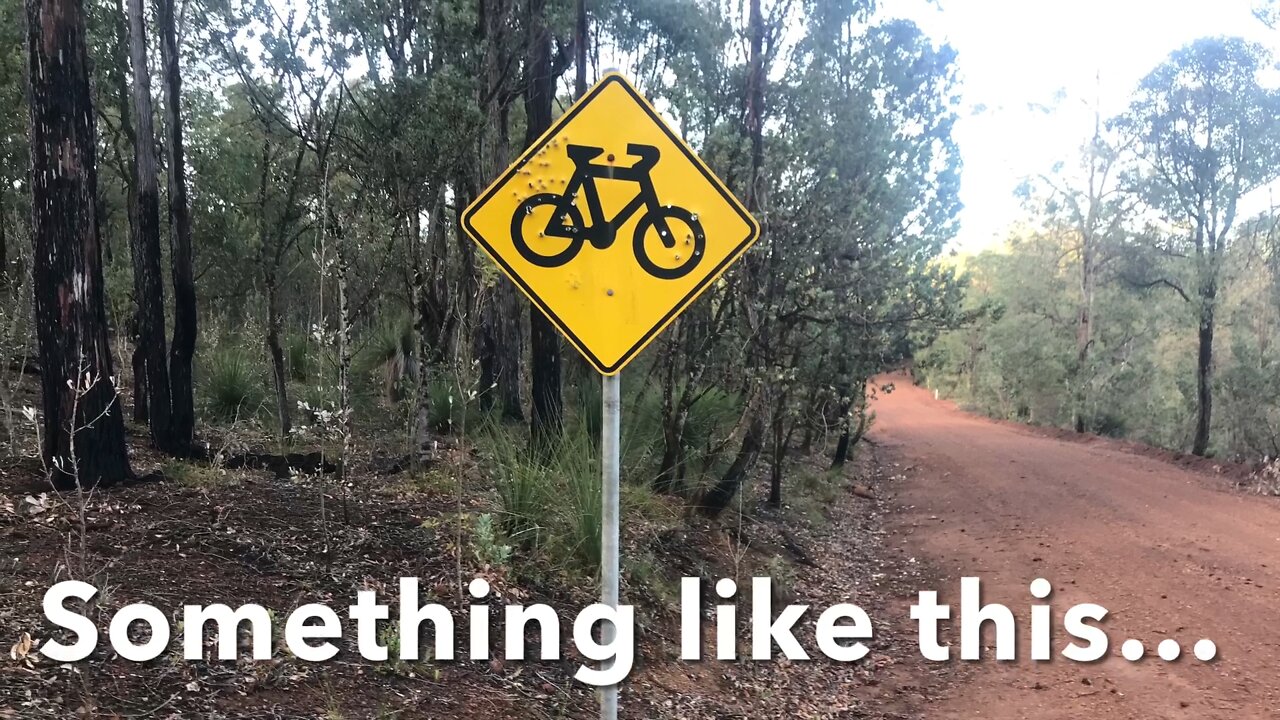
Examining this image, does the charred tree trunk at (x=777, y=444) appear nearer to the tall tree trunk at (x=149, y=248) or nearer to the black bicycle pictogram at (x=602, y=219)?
the tall tree trunk at (x=149, y=248)

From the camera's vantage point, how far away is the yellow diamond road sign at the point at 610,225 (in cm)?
307

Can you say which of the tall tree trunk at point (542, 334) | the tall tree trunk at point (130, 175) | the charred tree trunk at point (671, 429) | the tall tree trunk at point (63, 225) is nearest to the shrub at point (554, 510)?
the charred tree trunk at point (671, 429)

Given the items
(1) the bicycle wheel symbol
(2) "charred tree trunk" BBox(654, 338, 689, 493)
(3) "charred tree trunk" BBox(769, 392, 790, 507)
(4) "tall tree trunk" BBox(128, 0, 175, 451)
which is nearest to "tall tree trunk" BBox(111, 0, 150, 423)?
(4) "tall tree trunk" BBox(128, 0, 175, 451)

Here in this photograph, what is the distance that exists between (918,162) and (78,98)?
10.5m

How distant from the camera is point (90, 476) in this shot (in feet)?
17.8

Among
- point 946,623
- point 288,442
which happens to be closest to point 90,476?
point 288,442

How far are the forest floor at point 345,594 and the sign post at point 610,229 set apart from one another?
4.83 ft

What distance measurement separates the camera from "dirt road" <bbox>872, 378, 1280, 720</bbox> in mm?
5426

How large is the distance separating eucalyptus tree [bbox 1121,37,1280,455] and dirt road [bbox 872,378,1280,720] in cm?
515

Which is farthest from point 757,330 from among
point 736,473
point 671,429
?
point 736,473

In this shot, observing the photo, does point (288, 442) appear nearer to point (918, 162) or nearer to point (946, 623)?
point (946, 623)

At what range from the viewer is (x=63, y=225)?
5402 millimetres

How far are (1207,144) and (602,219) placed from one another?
2191cm

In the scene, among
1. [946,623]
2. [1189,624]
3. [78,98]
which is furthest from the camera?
[946,623]
